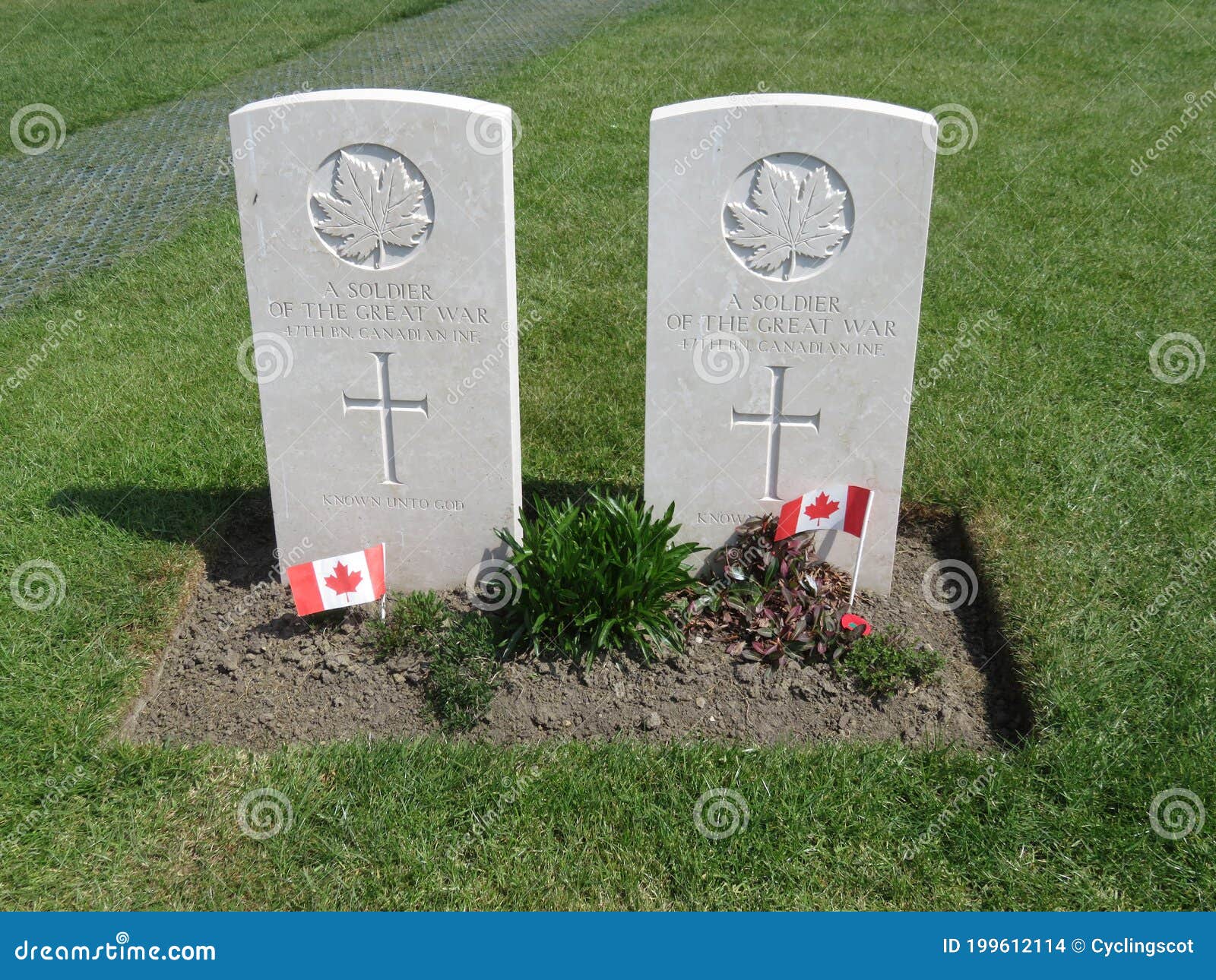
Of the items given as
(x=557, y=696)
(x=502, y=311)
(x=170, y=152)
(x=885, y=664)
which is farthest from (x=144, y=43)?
(x=885, y=664)

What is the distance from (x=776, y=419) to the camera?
443 centimetres

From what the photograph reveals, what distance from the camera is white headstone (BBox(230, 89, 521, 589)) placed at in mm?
3969

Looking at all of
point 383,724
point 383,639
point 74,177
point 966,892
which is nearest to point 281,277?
point 383,639

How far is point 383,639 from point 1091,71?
43.0ft

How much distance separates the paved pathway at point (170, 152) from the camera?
8.59 m

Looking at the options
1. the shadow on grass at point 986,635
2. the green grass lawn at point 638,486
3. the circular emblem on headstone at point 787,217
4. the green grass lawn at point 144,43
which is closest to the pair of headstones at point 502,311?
the circular emblem on headstone at point 787,217

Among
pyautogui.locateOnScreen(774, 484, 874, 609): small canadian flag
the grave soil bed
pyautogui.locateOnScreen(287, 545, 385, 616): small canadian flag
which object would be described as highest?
pyautogui.locateOnScreen(774, 484, 874, 609): small canadian flag

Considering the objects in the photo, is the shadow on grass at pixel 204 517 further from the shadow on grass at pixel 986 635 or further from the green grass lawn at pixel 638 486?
the shadow on grass at pixel 986 635

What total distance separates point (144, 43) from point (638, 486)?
43.6 ft

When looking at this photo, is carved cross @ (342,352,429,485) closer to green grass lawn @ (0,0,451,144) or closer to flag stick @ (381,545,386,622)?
flag stick @ (381,545,386,622)

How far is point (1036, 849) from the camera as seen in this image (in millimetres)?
3486

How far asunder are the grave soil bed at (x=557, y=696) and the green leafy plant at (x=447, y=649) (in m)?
0.05

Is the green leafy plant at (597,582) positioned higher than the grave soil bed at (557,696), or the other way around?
the green leafy plant at (597,582)

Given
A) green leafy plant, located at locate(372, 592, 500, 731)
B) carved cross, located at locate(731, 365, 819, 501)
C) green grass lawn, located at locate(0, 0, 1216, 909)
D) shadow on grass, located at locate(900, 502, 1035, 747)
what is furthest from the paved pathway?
shadow on grass, located at locate(900, 502, 1035, 747)
